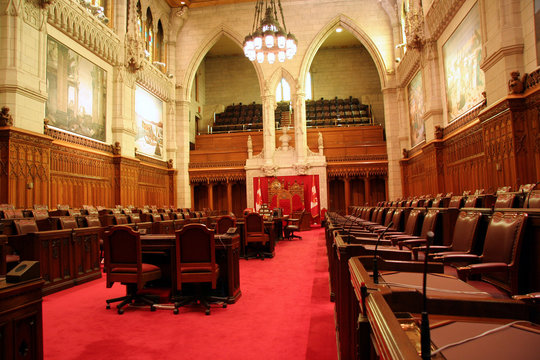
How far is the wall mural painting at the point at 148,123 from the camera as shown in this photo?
1616cm

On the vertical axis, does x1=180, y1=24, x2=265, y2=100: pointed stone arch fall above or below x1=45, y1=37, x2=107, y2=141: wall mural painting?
above

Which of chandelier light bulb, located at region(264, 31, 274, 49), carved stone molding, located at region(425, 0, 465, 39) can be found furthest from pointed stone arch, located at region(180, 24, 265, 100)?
carved stone molding, located at region(425, 0, 465, 39)

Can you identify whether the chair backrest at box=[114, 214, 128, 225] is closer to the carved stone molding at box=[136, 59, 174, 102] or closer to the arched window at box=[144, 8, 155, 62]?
the carved stone molding at box=[136, 59, 174, 102]

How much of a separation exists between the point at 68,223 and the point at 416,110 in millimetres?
14481

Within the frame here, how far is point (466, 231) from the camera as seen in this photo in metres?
3.41

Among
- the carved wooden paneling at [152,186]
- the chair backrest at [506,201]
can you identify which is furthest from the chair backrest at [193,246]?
the carved wooden paneling at [152,186]

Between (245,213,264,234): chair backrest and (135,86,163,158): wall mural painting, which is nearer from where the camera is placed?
(245,213,264,234): chair backrest

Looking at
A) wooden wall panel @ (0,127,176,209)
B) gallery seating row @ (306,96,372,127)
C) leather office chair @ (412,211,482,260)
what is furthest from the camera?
gallery seating row @ (306,96,372,127)

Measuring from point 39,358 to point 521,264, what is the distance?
3182mm

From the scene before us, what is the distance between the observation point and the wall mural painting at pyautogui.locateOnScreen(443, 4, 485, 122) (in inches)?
377

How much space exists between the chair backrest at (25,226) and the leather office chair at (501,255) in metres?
5.57

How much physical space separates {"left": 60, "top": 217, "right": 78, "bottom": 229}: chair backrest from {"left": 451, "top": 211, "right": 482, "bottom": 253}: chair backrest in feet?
18.7

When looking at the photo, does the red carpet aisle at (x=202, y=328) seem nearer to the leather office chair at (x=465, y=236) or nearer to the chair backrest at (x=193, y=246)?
the chair backrest at (x=193, y=246)

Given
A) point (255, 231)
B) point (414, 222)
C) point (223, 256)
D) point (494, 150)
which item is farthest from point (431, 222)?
point (494, 150)
